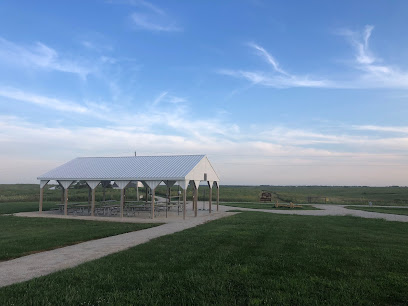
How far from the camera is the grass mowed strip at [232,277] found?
4941mm

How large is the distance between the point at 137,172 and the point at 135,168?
1.00 meters

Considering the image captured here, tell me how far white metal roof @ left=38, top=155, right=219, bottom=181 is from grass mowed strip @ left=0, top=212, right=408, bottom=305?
9.52m

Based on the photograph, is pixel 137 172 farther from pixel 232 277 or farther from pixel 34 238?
pixel 232 277

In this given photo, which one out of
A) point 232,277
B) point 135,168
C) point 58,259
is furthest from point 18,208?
point 232,277

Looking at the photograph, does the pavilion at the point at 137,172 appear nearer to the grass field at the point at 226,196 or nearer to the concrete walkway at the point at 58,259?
the grass field at the point at 226,196

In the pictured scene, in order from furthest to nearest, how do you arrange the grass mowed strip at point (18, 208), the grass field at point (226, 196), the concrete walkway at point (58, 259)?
the grass field at point (226, 196), the grass mowed strip at point (18, 208), the concrete walkway at point (58, 259)

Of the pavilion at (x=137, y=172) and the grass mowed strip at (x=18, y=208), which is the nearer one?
the pavilion at (x=137, y=172)

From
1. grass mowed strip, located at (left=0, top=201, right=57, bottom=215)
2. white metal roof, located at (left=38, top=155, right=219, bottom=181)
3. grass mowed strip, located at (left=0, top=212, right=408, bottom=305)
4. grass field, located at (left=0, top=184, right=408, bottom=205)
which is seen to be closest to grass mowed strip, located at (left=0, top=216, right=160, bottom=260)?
grass mowed strip, located at (left=0, top=212, right=408, bottom=305)

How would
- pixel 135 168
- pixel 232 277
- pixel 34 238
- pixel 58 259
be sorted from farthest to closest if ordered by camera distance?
pixel 135 168
pixel 34 238
pixel 58 259
pixel 232 277

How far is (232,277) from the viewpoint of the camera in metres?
5.93

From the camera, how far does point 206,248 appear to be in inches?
349

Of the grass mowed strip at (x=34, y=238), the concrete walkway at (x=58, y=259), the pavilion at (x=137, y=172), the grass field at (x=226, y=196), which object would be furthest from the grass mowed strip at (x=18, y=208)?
the concrete walkway at (x=58, y=259)

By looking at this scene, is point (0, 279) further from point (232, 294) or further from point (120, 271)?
point (232, 294)

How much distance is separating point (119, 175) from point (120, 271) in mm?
14059
